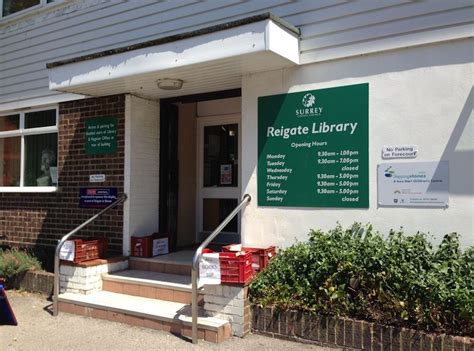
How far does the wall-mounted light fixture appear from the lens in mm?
5970

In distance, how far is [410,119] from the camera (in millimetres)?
4816

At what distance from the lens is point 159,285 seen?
5684 millimetres

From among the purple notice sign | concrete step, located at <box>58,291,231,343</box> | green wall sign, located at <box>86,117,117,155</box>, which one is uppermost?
green wall sign, located at <box>86,117,117,155</box>

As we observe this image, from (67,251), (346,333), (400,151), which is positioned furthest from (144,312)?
(400,151)

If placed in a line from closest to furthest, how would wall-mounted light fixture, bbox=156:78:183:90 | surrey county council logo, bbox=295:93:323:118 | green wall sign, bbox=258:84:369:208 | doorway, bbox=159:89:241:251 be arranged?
green wall sign, bbox=258:84:369:208 < surrey county council logo, bbox=295:93:323:118 < wall-mounted light fixture, bbox=156:78:183:90 < doorway, bbox=159:89:241:251

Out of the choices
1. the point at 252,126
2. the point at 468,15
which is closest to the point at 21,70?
the point at 252,126

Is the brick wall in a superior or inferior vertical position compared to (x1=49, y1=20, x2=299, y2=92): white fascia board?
inferior

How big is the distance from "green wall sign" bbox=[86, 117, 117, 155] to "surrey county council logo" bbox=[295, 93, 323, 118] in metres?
2.91

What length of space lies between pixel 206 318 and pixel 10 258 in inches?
141

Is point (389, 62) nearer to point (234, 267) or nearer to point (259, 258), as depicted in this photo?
point (259, 258)

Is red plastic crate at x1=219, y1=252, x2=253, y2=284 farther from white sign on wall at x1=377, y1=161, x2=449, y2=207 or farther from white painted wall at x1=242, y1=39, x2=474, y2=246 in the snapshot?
white sign on wall at x1=377, y1=161, x2=449, y2=207

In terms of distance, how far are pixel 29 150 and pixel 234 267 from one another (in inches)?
206

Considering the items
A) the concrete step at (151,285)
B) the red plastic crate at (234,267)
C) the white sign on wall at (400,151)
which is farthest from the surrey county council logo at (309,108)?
the concrete step at (151,285)

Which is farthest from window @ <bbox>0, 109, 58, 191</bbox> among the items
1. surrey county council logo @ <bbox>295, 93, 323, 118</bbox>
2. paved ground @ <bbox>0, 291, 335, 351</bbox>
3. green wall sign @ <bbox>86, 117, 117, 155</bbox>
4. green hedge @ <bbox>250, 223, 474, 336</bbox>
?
green hedge @ <bbox>250, 223, 474, 336</bbox>
